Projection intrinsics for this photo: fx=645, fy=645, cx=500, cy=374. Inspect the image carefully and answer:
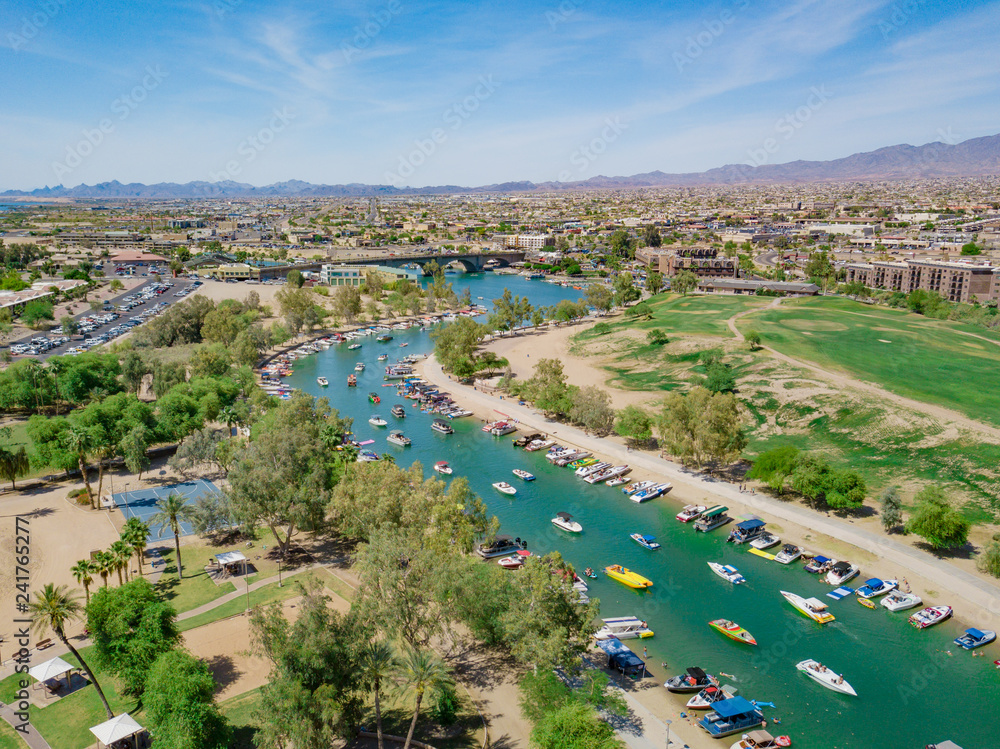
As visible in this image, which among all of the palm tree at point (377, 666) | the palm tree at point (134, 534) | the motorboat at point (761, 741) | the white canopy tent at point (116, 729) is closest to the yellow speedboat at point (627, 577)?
the motorboat at point (761, 741)

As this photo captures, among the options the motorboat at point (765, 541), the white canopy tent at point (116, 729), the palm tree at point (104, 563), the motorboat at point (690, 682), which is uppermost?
the palm tree at point (104, 563)

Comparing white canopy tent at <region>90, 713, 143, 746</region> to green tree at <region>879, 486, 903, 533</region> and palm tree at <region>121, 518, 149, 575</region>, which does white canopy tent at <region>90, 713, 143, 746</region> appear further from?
green tree at <region>879, 486, 903, 533</region>

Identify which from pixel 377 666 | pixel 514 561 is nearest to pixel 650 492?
pixel 514 561

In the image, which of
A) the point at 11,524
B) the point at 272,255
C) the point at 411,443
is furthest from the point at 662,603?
the point at 272,255

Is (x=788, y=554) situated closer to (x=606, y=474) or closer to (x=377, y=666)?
(x=606, y=474)

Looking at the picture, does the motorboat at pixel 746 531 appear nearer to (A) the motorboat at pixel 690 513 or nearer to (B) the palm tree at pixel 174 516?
(A) the motorboat at pixel 690 513

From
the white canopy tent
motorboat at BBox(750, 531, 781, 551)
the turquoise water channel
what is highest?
the white canopy tent

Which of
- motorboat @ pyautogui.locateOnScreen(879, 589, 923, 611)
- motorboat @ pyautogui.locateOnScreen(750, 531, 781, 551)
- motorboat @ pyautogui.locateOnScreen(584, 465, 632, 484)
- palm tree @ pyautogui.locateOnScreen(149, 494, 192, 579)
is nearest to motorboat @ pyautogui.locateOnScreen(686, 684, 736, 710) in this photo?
motorboat @ pyautogui.locateOnScreen(879, 589, 923, 611)
